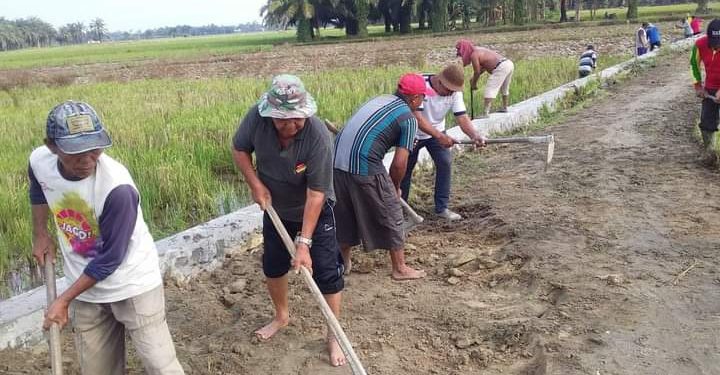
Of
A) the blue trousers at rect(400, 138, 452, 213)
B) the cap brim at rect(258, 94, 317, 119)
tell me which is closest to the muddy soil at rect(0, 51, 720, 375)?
the blue trousers at rect(400, 138, 452, 213)

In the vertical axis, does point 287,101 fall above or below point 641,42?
below

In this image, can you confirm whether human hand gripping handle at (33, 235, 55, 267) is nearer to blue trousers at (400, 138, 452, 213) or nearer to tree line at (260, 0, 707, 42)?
blue trousers at (400, 138, 452, 213)

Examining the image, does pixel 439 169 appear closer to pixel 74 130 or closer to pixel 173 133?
pixel 74 130

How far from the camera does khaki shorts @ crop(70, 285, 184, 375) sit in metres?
2.24

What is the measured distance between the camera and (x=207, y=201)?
5.11 metres

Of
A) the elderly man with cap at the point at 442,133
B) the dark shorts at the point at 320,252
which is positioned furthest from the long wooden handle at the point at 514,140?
the dark shorts at the point at 320,252

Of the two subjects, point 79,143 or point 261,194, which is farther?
point 261,194

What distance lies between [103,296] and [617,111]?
8.38m

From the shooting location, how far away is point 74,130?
1958mm

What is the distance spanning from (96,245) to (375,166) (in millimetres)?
1853

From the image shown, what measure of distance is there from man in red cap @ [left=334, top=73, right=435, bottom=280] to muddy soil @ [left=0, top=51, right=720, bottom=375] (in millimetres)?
333

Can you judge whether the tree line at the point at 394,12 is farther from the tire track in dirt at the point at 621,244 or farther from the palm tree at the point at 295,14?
the tire track in dirt at the point at 621,244

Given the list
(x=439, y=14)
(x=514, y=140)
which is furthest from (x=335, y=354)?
(x=439, y=14)

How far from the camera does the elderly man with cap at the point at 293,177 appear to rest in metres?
2.59
